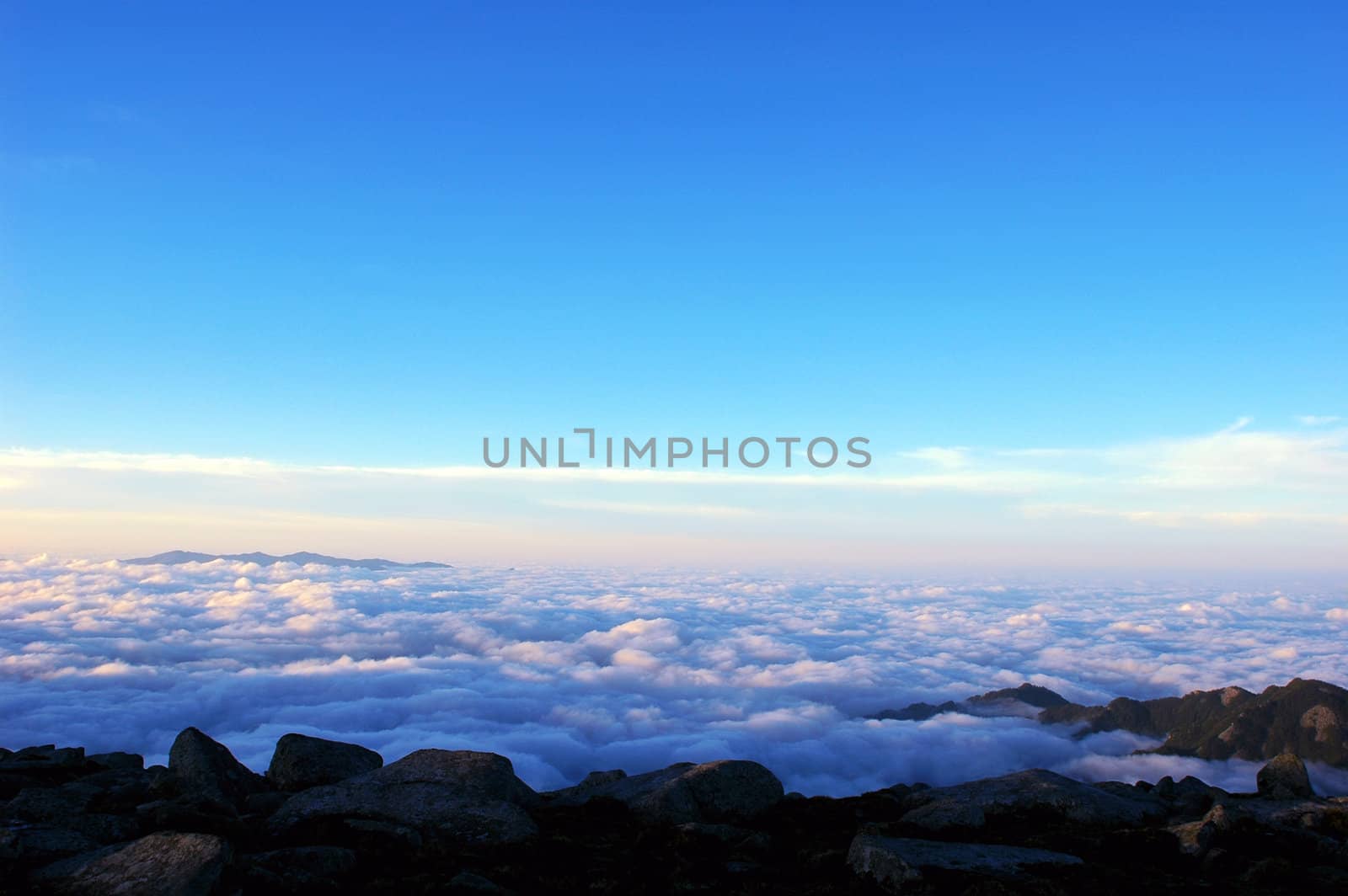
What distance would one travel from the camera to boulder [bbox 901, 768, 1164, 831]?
24281mm

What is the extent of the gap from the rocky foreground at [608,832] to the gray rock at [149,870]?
0.13 ft

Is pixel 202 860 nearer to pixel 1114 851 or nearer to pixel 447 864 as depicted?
pixel 447 864

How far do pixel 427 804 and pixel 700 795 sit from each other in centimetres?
972

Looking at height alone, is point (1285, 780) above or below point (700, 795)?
below

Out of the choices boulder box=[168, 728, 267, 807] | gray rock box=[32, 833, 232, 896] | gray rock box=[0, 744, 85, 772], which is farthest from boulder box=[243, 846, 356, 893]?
gray rock box=[0, 744, 85, 772]

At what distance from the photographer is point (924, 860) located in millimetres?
17875

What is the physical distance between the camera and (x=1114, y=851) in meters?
20.5

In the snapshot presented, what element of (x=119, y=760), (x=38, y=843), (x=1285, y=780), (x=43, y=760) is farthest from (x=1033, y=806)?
(x=43, y=760)

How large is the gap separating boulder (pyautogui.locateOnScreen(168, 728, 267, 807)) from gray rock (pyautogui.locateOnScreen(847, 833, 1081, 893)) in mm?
19290

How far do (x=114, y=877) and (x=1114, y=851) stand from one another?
78.1 feet

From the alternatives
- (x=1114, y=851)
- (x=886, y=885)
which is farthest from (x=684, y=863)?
(x=1114, y=851)

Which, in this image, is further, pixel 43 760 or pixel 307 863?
pixel 43 760

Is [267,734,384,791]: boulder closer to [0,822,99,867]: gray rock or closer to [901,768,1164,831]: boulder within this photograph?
[0,822,99,867]: gray rock

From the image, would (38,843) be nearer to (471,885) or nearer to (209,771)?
(209,771)
